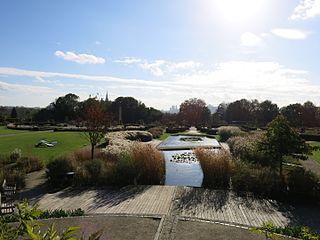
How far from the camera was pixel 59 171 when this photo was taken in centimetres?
1065

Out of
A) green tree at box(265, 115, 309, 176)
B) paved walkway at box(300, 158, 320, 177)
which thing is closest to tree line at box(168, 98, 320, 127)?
paved walkway at box(300, 158, 320, 177)

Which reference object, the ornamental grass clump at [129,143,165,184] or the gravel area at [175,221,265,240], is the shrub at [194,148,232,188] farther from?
the gravel area at [175,221,265,240]

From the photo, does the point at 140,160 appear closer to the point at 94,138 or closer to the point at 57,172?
the point at 57,172

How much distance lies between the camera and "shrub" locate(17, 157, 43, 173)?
1284 cm

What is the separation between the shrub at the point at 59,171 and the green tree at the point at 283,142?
6959 millimetres

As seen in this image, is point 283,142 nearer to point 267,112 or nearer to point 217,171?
point 217,171

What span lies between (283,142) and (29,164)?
10.2 m

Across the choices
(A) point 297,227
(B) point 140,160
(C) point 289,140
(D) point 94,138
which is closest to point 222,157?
(C) point 289,140

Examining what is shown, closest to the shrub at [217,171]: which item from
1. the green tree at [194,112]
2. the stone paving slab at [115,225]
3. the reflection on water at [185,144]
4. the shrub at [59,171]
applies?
the stone paving slab at [115,225]

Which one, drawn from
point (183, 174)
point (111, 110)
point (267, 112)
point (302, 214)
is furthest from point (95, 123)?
point (267, 112)

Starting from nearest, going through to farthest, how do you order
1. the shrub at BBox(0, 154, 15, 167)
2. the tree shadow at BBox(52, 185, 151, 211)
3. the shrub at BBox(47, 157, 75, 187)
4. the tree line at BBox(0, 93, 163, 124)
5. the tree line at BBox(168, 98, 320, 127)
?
the tree shadow at BBox(52, 185, 151, 211) → the shrub at BBox(47, 157, 75, 187) → the shrub at BBox(0, 154, 15, 167) → the tree line at BBox(168, 98, 320, 127) → the tree line at BBox(0, 93, 163, 124)

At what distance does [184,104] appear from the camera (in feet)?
233

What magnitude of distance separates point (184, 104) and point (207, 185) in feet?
201

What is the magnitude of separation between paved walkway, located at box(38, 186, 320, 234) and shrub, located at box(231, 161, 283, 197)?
55 cm
